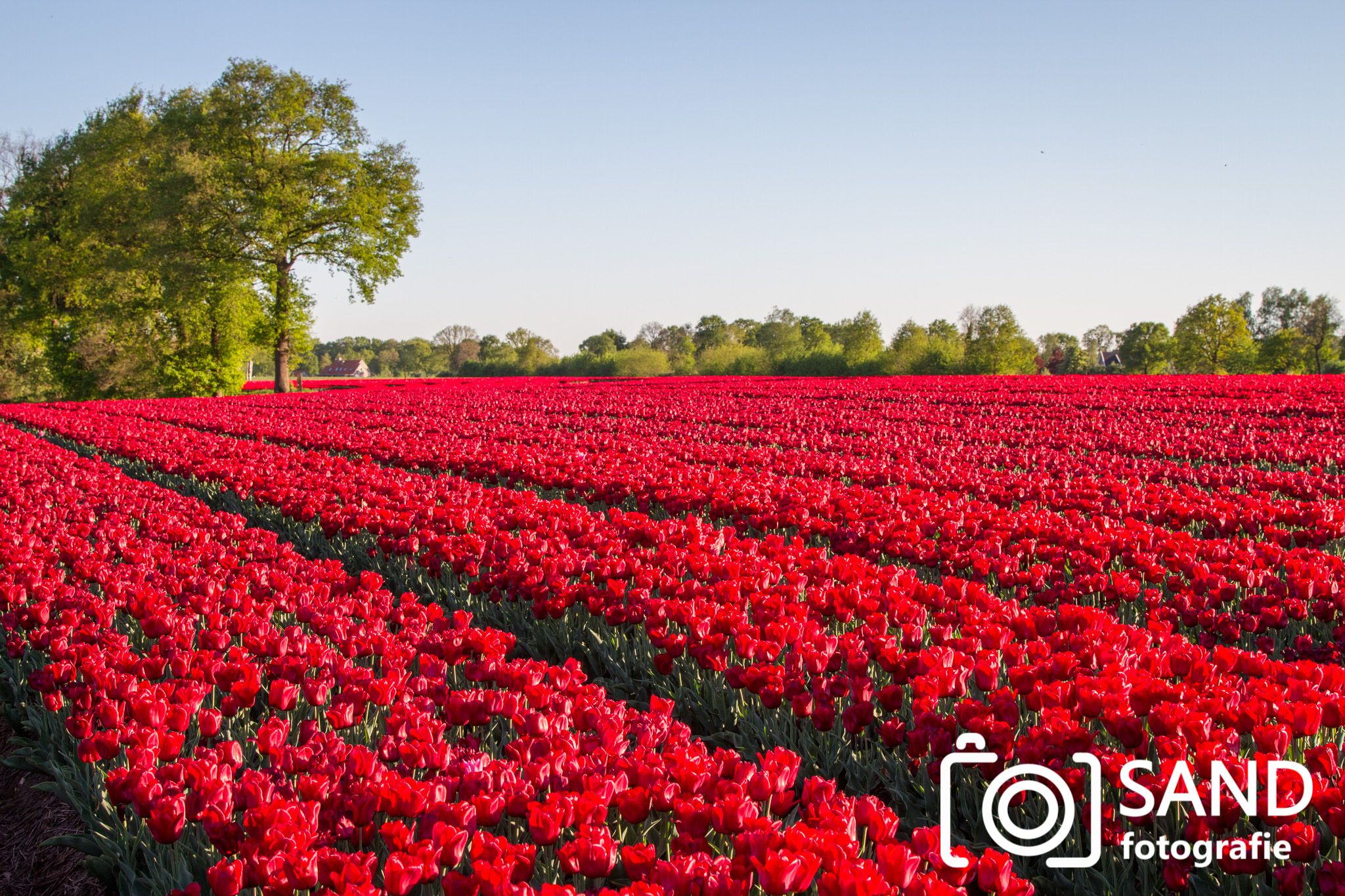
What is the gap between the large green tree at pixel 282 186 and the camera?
3459 centimetres

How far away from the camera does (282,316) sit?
1491 inches

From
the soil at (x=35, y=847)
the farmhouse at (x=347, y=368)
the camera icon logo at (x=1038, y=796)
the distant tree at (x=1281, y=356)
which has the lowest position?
the soil at (x=35, y=847)

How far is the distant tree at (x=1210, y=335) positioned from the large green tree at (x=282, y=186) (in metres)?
57.5

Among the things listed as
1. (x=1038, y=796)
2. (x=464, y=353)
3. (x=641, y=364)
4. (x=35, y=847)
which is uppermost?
(x=464, y=353)

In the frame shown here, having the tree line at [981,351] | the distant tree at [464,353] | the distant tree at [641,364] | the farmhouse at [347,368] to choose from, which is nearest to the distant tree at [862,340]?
the tree line at [981,351]

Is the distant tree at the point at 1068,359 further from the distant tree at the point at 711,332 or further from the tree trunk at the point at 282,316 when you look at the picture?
the tree trunk at the point at 282,316

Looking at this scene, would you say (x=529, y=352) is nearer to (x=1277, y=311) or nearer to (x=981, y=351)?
(x=981, y=351)

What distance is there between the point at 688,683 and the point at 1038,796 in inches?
65.7

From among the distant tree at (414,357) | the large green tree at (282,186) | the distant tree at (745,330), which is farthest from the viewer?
the distant tree at (414,357)

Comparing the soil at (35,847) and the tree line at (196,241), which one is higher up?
the tree line at (196,241)

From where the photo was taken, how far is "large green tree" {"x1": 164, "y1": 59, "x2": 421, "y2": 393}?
3459cm

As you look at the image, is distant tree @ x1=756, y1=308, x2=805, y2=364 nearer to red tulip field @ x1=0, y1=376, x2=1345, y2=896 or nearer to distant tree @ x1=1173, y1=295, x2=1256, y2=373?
distant tree @ x1=1173, y1=295, x2=1256, y2=373

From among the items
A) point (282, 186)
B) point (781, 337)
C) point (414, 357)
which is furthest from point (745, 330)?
point (282, 186)

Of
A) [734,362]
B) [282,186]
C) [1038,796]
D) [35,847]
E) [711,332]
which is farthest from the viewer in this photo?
[711,332]
